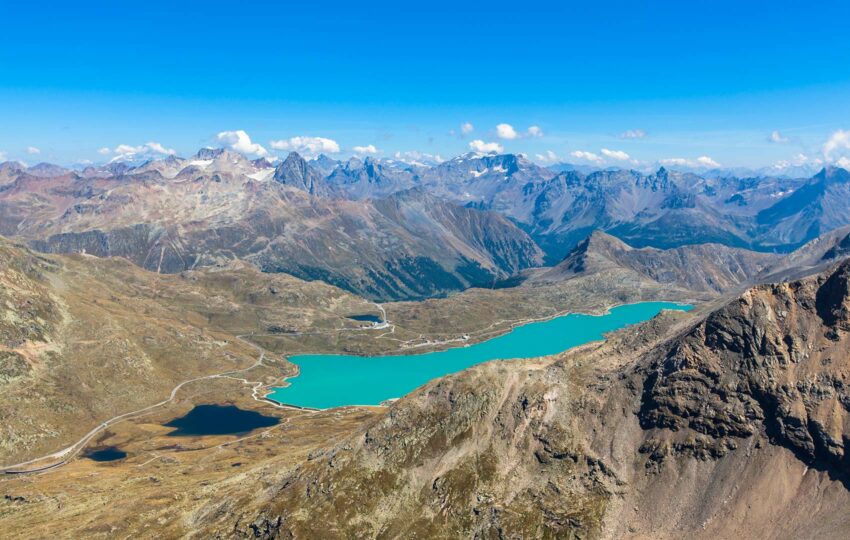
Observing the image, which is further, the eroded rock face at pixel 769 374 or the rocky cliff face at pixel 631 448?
the eroded rock face at pixel 769 374

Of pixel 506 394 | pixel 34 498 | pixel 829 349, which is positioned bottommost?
pixel 34 498

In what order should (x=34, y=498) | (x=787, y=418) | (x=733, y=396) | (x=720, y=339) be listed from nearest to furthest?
1. (x=787, y=418)
2. (x=733, y=396)
3. (x=720, y=339)
4. (x=34, y=498)

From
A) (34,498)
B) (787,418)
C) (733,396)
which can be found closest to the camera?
(787,418)

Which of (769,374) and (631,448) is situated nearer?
(769,374)

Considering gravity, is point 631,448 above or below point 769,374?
below

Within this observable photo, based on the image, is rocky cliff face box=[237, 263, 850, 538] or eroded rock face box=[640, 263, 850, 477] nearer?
rocky cliff face box=[237, 263, 850, 538]

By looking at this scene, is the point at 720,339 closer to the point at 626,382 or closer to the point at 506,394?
the point at 626,382

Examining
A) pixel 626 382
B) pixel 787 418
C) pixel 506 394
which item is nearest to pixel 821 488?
pixel 787 418

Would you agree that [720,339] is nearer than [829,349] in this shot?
No
